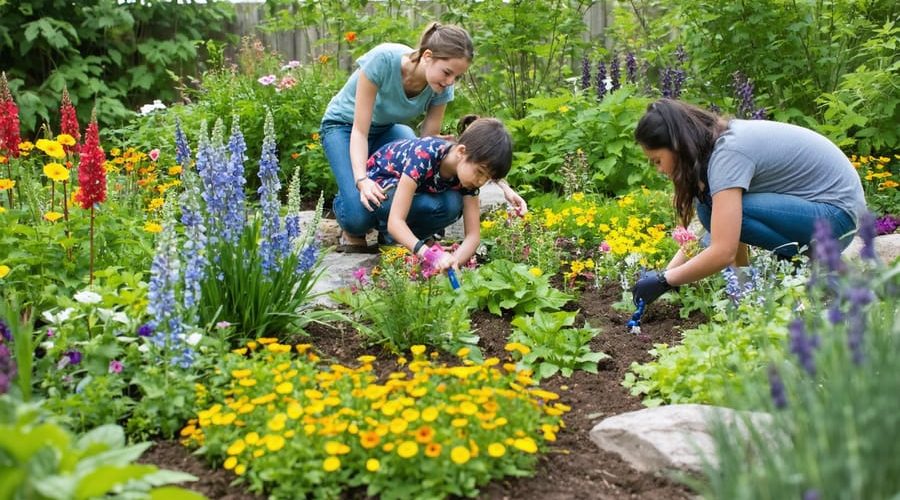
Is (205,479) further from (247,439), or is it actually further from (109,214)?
(109,214)

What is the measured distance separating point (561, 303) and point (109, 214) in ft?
6.46

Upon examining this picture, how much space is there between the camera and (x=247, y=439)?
2.28 m

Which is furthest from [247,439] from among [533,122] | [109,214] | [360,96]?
[533,122]

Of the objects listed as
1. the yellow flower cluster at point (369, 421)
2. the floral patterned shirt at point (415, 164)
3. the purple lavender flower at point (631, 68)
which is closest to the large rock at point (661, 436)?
the yellow flower cluster at point (369, 421)

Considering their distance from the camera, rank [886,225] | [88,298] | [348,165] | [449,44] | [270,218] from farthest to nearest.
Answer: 1. [886,225]
2. [348,165]
3. [449,44]
4. [270,218]
5. [88,298]

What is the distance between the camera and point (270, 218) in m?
3.26

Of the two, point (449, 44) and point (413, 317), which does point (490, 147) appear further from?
point (413, 317)

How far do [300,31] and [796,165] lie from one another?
6625mm

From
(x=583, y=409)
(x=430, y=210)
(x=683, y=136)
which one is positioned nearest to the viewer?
(x=583, y=409)

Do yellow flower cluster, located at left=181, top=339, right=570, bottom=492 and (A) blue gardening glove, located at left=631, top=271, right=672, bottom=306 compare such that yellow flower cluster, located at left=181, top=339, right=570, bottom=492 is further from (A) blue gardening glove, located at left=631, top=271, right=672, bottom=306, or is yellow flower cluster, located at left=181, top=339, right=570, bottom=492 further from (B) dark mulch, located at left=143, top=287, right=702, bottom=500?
(A) blue gardening glove, located at left=631, top=271, right=672, bottom=306

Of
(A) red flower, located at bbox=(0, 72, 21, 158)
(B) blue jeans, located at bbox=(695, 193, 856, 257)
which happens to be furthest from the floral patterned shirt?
(A) red flower, located at bbox=(0, 72, 21, 158)

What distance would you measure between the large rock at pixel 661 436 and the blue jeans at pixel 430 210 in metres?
2.01

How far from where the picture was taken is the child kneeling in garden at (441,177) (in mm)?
3814

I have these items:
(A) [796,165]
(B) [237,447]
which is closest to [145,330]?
(B) [237,447]
